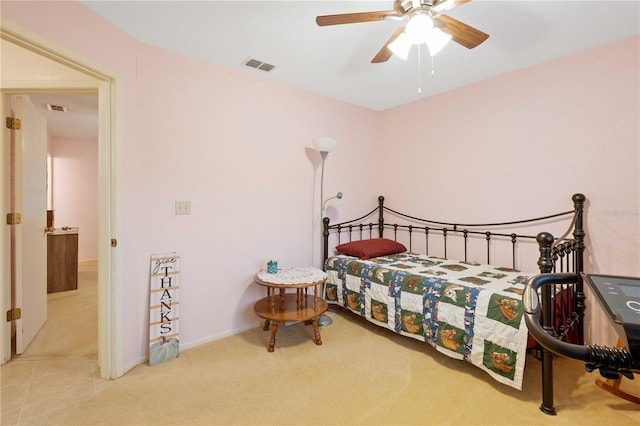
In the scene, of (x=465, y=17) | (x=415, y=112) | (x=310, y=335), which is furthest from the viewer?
(x=415, y=112)

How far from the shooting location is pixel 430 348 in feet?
7.71

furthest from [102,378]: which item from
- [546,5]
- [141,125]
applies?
[546,5]

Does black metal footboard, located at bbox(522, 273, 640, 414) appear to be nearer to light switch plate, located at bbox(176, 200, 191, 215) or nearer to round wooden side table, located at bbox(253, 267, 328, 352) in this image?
round wooden side table, located at bbox(253, 267, 328, 352)

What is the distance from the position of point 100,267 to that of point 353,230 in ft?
7.81

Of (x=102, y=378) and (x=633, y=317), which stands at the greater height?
(x=633, y=317)

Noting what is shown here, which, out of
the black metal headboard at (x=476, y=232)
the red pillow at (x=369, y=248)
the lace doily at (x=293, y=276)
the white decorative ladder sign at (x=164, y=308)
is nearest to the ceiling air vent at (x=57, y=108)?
the white decorative ladder sign at (x=164, y=308)

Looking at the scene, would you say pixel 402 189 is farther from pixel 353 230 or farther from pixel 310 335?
pixel 310 335

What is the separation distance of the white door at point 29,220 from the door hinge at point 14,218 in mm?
36

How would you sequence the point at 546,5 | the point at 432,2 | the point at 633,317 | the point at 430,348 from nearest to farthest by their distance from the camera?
the point at 633,317, the point at 432,2, the point at 546,5, the point at 430,348

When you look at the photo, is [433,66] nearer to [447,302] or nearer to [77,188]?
[447,302]

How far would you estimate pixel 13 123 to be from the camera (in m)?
2.18

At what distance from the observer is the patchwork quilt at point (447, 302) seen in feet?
5.84

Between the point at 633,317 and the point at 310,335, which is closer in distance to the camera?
the point at 633,317

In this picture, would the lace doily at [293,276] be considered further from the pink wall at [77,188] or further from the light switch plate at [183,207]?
the pink wall at [77,188]
